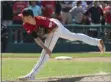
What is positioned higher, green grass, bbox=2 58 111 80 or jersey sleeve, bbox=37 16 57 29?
jersey sleeve, bbox=37 16 57 29

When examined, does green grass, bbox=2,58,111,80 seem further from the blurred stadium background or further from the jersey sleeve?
the blurred stadium background

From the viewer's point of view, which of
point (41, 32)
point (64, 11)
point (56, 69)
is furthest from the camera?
point (64, 11)

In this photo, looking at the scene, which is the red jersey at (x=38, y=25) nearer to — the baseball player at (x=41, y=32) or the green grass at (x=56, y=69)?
the baseball player at (x=41, y=32)

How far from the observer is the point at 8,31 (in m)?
17.4

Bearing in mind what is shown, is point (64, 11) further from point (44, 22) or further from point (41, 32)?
point (44, 22)

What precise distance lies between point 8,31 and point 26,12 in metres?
9.27

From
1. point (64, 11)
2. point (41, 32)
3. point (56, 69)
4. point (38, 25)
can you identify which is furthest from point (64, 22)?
point (38, 25)

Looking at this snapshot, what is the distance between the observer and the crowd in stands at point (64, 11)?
17266 millimetres

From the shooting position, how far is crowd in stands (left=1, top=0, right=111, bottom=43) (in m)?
17.3

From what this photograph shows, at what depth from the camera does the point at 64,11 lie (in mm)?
18266

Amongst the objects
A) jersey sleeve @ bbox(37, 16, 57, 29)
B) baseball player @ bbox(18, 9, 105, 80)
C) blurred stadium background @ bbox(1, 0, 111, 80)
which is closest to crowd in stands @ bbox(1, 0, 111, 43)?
blurred stadium background @ bbox(1, 0, 111, 80)

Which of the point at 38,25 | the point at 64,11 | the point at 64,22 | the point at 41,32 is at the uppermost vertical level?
the point at 38,25

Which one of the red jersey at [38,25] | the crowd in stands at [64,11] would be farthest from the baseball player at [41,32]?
the crowd in stands at [64,11]

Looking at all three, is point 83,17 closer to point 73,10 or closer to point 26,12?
point 73,10
